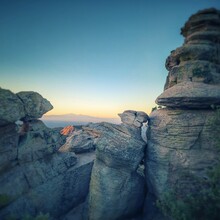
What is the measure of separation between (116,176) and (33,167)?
1013 centimetres

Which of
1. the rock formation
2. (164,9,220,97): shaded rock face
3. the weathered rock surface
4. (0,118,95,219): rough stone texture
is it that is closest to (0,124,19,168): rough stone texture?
(0,118,95,219): rough stone texture

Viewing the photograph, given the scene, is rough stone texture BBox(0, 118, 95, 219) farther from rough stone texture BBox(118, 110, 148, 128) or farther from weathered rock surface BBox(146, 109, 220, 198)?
weathered rock surface BBox(146, 109, 220, 198)

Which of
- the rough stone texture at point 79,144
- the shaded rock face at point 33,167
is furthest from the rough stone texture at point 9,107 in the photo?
the rough stone texture at point 79,144

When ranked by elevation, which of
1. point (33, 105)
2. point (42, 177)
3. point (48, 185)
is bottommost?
point (48, 185)

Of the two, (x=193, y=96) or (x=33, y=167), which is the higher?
(x=193, y=96)

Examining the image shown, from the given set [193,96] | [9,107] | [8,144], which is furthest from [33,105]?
[193,96]

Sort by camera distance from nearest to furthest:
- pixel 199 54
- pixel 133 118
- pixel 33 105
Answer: pixel 33 105 < pixel 199 54 < pixel 133 118

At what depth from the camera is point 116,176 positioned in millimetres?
19141

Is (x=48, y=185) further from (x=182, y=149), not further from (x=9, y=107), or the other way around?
(x=182, y=149)

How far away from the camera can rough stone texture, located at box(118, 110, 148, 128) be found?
A: 21.2 m

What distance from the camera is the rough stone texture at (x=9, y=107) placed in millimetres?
17172

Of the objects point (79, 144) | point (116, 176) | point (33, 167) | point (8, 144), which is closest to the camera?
point (8, 144)

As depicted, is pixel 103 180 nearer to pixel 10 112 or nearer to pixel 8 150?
pixel 8 150

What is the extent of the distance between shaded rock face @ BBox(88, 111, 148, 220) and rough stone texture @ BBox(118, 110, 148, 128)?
134cm
